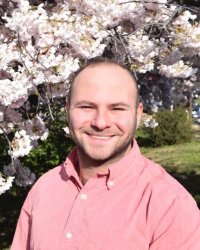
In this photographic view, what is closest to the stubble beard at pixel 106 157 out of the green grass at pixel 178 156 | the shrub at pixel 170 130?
the green grass at pixel 178 156

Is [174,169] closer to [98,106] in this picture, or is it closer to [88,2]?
[88,2]

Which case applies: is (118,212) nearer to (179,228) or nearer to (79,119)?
(179,228)

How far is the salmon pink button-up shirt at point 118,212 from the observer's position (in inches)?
64.3

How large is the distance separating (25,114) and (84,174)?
2.82m

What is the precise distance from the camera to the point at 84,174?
1.87 m

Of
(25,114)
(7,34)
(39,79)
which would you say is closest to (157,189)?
(39,79)

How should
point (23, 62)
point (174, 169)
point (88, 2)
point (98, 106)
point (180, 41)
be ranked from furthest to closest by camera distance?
point (174, 169) → point (180, 41) → point (88, 2) → point (23, 62) → point (98, 106)

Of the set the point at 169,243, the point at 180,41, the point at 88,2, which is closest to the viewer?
the point at 169,243

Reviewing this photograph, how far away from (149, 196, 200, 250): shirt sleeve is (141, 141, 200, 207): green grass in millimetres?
6679

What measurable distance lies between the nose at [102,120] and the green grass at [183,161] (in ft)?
21.7

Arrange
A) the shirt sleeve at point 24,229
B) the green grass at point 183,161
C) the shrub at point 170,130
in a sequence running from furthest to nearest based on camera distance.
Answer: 1. the shrub at point 170,130
2. the green grass at point 183,161
3. the shirt sleeve at point 24,229

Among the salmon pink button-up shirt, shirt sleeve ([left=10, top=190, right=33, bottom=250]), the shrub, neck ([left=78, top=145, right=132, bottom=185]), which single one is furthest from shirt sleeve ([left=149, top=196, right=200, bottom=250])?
the shrub

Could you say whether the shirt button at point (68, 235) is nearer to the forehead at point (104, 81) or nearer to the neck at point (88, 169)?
the neck at point (88, 169)

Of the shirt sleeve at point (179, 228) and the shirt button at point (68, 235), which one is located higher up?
the shirt sleeve at point (179, 228)
